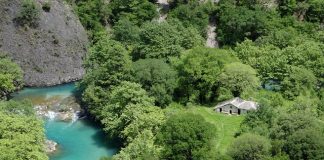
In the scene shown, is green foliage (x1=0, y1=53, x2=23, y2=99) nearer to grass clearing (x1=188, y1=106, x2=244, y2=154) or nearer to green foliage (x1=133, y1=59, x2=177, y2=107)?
green foliage (x1=133, y1=59, x2=177, y2=107)

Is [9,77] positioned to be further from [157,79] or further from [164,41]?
[164,41]

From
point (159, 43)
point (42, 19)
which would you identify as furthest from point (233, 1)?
point (42, 19)

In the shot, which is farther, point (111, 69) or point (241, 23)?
point (241, 23)

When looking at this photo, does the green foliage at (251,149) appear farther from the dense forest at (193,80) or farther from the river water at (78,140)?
the river water at (78,140)

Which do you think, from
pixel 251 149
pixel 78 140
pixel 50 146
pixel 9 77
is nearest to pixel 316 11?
pixel 78 140

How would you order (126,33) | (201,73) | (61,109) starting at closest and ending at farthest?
(201,73), (61,109), (126,33)

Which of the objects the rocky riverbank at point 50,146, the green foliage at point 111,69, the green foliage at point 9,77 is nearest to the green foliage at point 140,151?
the rocky riverbank at point 50,146
